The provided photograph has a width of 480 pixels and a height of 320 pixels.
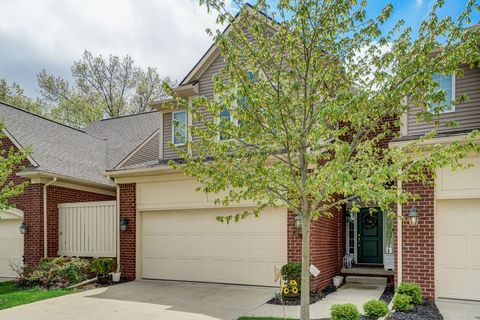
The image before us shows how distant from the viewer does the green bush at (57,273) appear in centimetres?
1132

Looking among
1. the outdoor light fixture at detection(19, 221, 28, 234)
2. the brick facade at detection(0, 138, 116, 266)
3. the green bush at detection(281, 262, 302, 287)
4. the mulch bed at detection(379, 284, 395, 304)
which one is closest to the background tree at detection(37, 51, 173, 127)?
the brick facade at detection(0, 138, 116, 266)

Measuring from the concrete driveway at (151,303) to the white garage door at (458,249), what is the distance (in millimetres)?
3844

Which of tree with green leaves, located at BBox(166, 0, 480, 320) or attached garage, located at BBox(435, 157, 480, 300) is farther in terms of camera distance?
attached garage, located at BBox(435, 157, 480, 300)

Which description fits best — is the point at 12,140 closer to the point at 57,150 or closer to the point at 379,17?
the point at 57,150

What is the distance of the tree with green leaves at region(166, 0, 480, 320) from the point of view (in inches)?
215

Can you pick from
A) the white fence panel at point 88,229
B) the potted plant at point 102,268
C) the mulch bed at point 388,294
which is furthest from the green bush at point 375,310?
the white fence panel at point 88,229

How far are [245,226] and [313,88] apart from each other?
5.99 meters

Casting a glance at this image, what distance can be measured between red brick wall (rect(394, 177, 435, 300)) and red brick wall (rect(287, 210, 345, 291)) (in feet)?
6.50

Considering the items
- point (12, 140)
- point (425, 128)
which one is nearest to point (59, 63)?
point (12, 140)

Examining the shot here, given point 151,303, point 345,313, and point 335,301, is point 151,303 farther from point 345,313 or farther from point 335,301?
point 345,313

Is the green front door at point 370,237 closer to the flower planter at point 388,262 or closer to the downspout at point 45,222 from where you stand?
the flower planter at point 388,262

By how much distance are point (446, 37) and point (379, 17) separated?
3.23ft

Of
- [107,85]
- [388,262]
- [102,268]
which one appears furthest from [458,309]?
[107,85]

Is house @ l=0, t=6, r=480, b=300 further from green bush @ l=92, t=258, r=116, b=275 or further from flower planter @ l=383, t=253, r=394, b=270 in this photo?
green bush @ l=92, t=258, r=116, b=275
